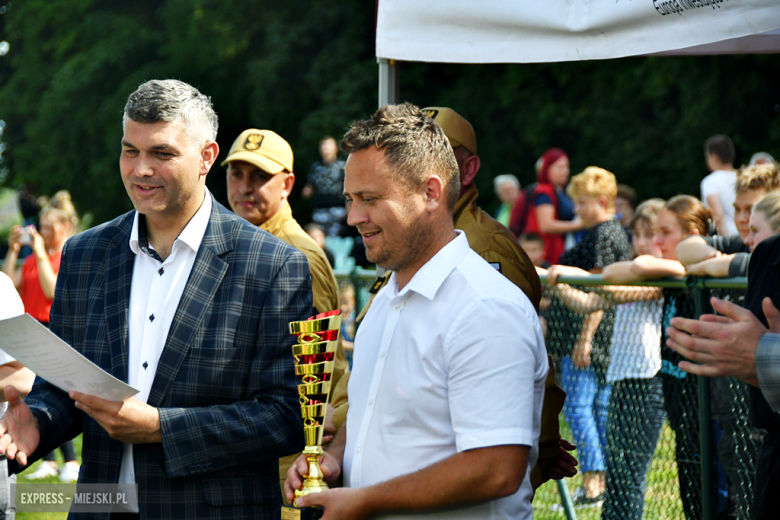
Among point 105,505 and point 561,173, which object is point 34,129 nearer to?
point 561,173

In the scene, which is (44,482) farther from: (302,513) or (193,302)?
(302,513)

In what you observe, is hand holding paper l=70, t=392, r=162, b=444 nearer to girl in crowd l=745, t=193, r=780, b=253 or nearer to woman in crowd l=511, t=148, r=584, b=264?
girl in crowd l=745, t=193, r=780, b=253

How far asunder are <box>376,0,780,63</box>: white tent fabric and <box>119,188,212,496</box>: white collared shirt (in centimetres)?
119

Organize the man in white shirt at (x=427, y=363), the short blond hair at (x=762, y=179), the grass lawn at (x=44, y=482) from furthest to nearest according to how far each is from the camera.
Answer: the grass lawn at (x=44, y=482) → the short blond hair at (x=762, y=179) → the man in white shirt at (x=427, y=363)

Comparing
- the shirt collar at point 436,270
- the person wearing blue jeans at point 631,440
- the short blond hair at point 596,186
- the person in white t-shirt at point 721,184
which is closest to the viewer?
the shirt collar at point 436,270

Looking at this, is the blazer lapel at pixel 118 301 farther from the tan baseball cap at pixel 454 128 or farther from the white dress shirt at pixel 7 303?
the tan baseball cap at pixel 454 128

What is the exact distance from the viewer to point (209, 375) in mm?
2643

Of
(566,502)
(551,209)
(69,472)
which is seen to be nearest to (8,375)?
(566,502)

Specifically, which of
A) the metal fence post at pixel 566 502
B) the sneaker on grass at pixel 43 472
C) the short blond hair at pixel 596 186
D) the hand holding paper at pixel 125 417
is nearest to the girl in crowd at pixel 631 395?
the metal fence post at pixel 566 502

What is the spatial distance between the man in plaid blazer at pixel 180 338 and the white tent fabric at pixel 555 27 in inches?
40.3

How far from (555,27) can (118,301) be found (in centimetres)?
174

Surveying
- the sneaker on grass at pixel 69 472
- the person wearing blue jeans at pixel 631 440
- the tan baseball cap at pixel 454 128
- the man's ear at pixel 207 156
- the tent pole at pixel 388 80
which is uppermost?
the tent pole at pixel 388 80

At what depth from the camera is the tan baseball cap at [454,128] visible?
3.46m

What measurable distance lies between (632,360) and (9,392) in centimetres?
314
